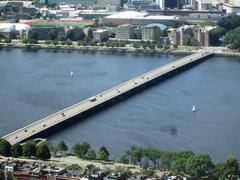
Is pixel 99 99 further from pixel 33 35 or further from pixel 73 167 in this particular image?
pixel 33 35

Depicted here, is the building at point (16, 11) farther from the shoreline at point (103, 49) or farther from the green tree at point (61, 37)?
the shoreline at point (103, 49)

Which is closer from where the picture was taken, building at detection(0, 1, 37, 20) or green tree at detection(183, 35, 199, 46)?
green tree at detection(183, 35, 199, 46)

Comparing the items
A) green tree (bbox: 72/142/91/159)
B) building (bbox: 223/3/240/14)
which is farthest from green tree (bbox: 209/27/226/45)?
green tree (bbox: 72/142/91/159)

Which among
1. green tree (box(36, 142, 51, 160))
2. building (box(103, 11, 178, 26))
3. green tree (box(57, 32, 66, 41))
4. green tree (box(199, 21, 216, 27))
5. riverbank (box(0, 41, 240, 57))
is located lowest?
green tree (box(36, 142, 51, 160))

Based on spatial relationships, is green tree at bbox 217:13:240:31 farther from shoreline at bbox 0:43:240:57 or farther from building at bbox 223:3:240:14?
shoreline at bbox 0:43:240:57

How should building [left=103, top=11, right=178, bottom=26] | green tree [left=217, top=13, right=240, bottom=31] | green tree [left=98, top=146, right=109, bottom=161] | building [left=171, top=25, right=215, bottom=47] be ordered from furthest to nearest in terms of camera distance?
1. building [left=103, top=11, right=178, bottom=26]
2. green tree [left=217, top=13, right=240, bottom=31]
3. building [left=171, top=25, right=215, bottom=47]
4. green tree [left=98, top=146, right=109, bottom=161]

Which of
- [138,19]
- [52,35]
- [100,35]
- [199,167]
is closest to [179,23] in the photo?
[138,19]

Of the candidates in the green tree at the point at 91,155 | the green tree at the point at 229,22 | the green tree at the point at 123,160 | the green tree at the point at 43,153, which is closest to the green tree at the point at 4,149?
the green tree at the point at 43,153
